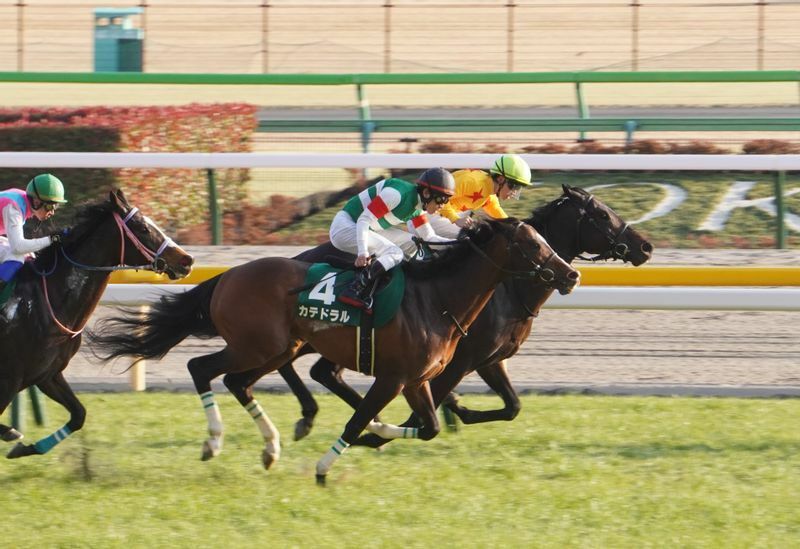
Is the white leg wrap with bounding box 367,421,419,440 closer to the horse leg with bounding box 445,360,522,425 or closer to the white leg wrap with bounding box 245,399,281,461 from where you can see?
the white leg wrap with bounding box 245,399,281,461

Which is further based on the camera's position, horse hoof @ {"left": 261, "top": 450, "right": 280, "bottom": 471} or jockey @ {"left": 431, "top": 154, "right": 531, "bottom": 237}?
jockey @ {"left": 431, "top": 154, "right": 531, "bottom": 237}

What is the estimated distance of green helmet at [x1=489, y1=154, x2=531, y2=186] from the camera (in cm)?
669

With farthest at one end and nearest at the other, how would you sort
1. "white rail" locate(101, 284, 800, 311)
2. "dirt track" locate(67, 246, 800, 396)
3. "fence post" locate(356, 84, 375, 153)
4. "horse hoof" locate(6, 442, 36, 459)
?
"fence post" locate(356, 84, 375, 153) → "dirt track" locate(67, 246, 800, 396) → "white rail" locate(101, 284, 800, 311) → "horse hoof" locate(6, 442, 36, 459)

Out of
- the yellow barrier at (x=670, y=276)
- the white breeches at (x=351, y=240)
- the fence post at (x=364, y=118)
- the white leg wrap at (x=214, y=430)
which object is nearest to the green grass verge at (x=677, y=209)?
the yellow barrier at (x=670, y=276)

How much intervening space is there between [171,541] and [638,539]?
172 centimetres

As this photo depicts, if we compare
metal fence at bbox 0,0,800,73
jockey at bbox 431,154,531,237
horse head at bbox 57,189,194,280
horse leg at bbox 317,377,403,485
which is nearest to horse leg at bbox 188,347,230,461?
horse head at bbox 57,189,194,280

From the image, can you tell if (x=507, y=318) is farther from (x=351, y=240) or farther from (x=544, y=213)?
(x=351, y=240)

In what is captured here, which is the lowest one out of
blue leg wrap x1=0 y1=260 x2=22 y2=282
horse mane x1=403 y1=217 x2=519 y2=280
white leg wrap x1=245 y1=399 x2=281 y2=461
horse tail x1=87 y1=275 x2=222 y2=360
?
white leg wrap x1=245 y1=399 x2=281 y2=461

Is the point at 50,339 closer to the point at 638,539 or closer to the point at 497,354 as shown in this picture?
the point at 497,354

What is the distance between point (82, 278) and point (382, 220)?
4.70 feet

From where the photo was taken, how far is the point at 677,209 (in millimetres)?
8445

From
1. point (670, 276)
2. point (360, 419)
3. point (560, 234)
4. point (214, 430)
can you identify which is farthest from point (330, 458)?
point (670, 276)

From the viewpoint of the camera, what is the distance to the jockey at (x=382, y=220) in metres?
5.79

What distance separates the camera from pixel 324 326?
5859mm
